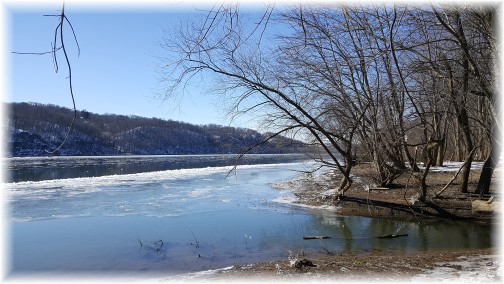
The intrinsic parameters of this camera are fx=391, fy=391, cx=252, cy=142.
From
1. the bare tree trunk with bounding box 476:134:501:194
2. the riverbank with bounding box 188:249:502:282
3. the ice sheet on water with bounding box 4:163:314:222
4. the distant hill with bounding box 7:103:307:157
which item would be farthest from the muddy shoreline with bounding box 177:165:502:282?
the distant hill with bounding box 7:103:307:157

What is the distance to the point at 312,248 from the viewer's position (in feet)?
29.9

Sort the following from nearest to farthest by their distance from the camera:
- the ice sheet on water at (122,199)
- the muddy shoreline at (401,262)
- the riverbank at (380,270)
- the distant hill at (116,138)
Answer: the riverbank at (380,270), the muddy shoreline at (401,262), the ice sheet on water at (122,199), the distant hill at (116,138)

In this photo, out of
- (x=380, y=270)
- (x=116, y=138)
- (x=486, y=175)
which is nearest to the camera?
(x=380, y=270)

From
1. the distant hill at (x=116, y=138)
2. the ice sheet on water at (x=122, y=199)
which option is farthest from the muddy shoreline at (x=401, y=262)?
the distant hill at (x=116, y=138)

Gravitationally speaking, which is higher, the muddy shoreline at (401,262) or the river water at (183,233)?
the muddy shoreline at (401,262)

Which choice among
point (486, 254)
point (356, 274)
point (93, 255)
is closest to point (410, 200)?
point (486, 254)

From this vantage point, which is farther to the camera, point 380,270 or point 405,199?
point 405,199

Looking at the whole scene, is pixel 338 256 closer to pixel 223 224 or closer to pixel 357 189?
pixel 223 224

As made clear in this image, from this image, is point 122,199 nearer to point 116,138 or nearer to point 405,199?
point 405,199

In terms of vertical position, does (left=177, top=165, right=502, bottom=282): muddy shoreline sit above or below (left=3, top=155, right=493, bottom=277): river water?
above

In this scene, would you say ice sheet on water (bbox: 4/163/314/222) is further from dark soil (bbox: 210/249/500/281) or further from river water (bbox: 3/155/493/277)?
dark soil (bbox: 210/249/500/281)

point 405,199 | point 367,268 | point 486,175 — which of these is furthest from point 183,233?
point 486,175

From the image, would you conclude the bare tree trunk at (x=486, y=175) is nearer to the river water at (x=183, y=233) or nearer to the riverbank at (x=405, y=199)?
the riverbank at (x=405, y=199)

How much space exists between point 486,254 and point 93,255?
317 inches
